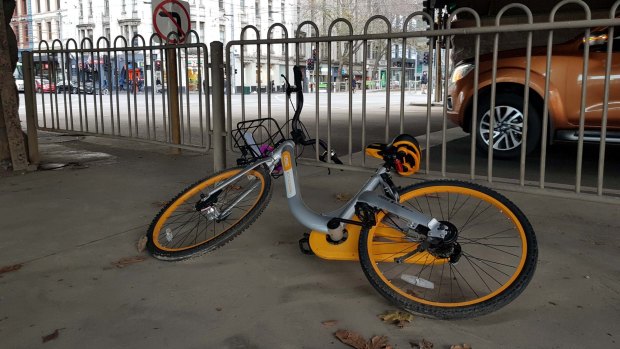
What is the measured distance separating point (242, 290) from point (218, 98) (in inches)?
97.5

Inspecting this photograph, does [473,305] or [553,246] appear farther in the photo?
[553,246]

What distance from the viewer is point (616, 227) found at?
13.9 ft

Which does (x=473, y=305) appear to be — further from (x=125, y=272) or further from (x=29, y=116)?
(x=29, y=116)

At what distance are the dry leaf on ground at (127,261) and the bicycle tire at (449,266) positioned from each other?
1.53 metres

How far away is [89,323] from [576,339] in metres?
2.33

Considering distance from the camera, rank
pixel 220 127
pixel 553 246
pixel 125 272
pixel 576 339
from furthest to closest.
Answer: pixel 220 127 < pixel 553 246 < pixel 125 272 < pixel 576 339

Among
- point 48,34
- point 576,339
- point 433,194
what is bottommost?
point 576,339

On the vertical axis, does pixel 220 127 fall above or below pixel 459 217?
above

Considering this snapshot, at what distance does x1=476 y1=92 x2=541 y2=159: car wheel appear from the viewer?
21.4 feet

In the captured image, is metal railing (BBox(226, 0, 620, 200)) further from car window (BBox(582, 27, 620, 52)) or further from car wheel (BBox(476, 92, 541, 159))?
car window (BBox(582, 27, 620, 52))

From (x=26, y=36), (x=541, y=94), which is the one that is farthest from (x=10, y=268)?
(x=26, y=36)

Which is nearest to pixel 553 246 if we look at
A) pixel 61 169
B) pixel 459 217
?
pixel 459 217

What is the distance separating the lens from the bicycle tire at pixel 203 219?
135 inches

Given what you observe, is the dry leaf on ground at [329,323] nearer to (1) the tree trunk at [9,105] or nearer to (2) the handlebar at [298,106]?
(2) the handlebar at [298,106]
